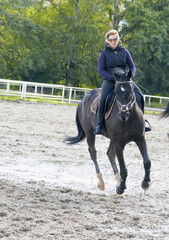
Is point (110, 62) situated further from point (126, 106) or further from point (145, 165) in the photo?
point (145, 165)

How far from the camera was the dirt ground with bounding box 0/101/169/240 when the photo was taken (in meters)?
5.23

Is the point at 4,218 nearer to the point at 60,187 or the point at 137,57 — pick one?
the point at 60,187

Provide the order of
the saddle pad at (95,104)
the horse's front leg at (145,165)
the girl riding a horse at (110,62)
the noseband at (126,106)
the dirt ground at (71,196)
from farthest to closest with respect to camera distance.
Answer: the saddle pad at (95,104), the girl riding a horse at (110,62), the horse's front leg at (145,165), the noseband at (126,106), the dirt ground at (71,196)

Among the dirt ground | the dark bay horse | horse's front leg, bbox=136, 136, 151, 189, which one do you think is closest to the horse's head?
the dark bay horse

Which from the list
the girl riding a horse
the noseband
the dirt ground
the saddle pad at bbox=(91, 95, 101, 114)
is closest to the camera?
the dirt ground

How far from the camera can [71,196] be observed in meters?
7.17

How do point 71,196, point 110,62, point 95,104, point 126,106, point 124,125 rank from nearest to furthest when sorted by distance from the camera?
point 126,106
point 124,125
point 71,196
point 110,62
point 95,104

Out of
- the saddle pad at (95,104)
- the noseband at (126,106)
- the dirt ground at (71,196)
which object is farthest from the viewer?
the saddle pad at (95,104)

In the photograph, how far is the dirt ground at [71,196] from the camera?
523cm

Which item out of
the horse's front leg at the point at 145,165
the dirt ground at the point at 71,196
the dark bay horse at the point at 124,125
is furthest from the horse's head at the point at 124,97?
the dirt ground at the point at 71,196

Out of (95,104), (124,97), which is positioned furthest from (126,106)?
(95,104)

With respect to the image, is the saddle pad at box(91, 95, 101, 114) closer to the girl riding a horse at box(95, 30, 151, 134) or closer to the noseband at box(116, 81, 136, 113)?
the girl riding a horse at box(95, 30, 151, 134)

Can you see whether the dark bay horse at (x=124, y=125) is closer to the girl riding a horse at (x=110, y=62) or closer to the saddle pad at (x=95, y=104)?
the girl riding a horse at (x=110, y=62)

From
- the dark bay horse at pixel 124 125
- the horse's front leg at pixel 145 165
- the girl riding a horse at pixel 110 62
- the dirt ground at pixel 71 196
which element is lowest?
the dirt ground at pixel 71 196
